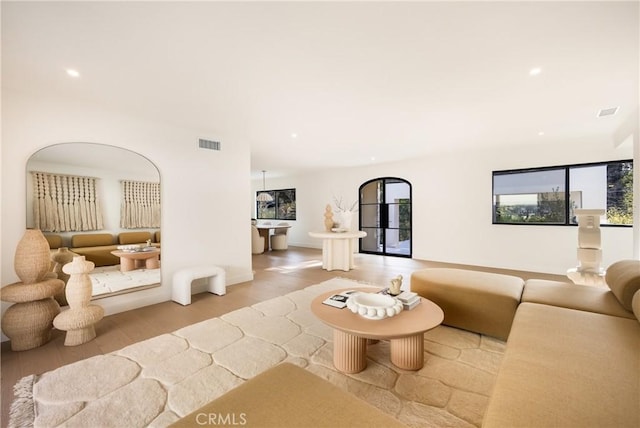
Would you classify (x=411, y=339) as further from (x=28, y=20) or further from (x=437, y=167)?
(x=437, y=167)

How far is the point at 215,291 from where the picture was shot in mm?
3986

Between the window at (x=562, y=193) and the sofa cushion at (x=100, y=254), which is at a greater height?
the window at (x=562, y=193)

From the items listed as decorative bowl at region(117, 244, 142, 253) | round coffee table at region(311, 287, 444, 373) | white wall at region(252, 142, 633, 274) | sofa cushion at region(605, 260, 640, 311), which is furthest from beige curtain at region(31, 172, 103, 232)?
white wall at region(252, 142, 633, 274)

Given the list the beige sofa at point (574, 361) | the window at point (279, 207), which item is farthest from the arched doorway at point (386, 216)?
the beige sofa at point (574, 361)

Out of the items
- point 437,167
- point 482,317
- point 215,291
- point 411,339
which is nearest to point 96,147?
point 215,291

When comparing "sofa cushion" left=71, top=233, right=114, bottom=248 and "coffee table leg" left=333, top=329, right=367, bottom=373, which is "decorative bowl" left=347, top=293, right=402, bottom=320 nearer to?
"coffee table leg" left=333, top=329, right=367, bottom=373

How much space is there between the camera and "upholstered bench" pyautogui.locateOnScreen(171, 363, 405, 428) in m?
0.93

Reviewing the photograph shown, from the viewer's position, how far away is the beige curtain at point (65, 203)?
9.16 feet

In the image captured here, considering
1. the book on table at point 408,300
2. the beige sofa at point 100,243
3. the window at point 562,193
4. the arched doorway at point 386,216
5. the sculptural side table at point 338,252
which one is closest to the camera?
the book on table at point 408,300

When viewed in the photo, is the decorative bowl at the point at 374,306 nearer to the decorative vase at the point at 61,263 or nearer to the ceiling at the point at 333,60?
the ceiling at the point at 333,60

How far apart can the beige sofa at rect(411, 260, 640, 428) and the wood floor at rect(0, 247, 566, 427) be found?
8.41 ft

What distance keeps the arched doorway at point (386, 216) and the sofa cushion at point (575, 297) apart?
14.5 feet

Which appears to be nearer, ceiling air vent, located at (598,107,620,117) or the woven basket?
the woven basket

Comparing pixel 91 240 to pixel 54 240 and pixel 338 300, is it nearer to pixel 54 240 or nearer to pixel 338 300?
pixel 54 240
